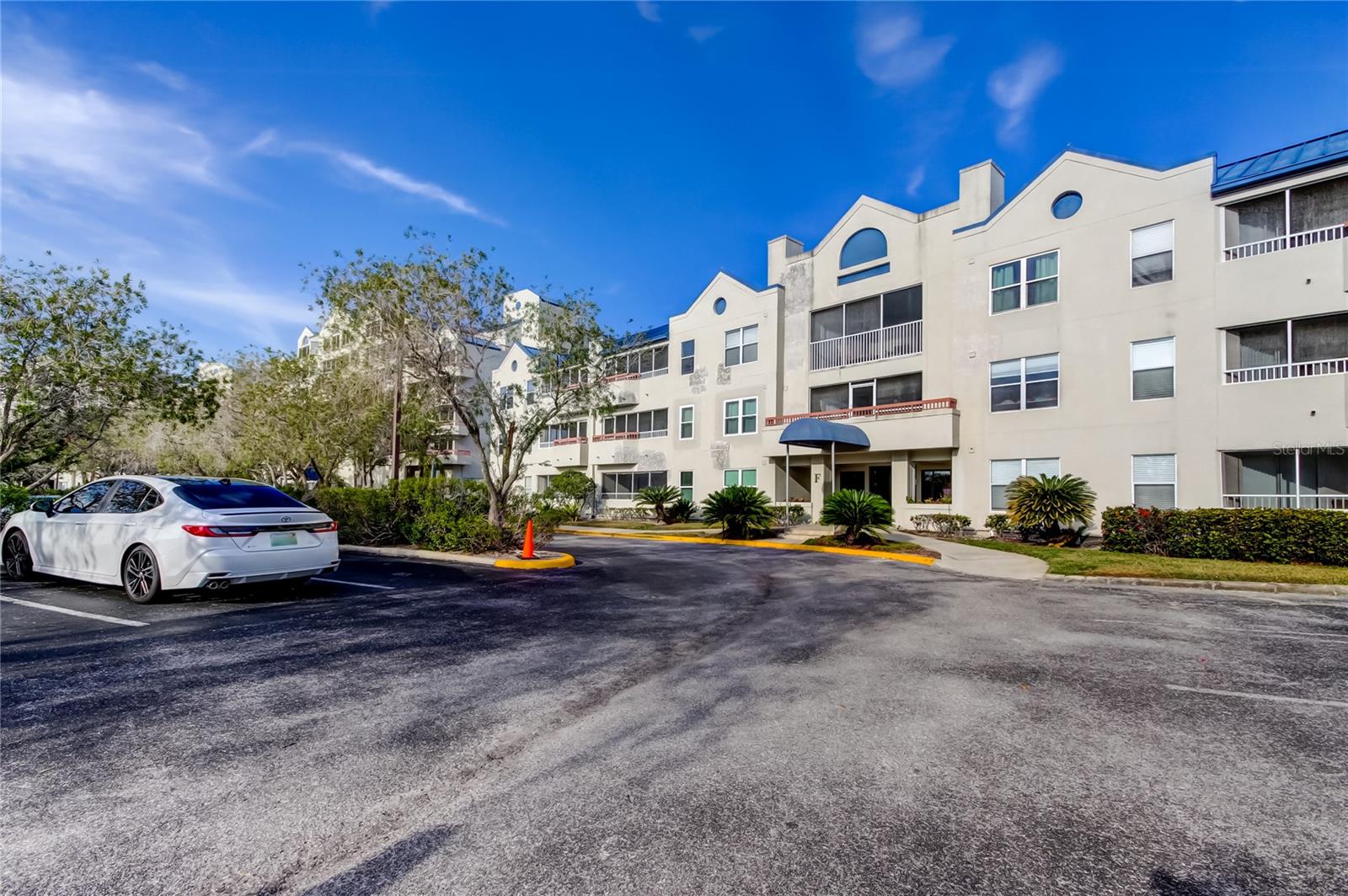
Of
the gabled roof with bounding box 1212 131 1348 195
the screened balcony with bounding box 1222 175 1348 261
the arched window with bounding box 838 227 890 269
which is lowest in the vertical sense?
the screened balcony with bounding box 1222 175 1348 261

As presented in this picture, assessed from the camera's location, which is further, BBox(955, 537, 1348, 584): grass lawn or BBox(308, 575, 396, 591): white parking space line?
BBox(955, 537, 1348, 584): grass lawn

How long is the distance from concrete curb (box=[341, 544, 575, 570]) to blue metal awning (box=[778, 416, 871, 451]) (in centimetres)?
1002

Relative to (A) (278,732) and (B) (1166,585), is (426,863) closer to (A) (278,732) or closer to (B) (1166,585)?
(A) (278,732)

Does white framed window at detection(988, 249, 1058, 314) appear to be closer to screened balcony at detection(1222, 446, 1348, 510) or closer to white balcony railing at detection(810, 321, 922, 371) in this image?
white balcony railing at detection(810, 321, 922, 371)

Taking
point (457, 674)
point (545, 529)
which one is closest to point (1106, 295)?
point (545, 529)

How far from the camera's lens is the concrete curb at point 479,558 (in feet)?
40.9

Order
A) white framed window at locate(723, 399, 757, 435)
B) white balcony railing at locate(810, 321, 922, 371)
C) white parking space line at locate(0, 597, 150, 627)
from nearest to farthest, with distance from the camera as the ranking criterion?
1. white parking space line at locate(0, 597, 150, 627)
2. white balcony railing at locate(810, 321, 922, 371)
3. white framed window at locate(723, 399, 757, 435)

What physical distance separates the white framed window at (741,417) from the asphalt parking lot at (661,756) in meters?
20.9

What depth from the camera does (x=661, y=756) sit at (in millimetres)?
3771

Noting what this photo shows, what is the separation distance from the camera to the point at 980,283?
837 inches

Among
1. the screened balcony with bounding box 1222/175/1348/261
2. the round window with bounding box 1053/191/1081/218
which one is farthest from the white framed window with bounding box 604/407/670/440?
the screened balcony with bounding box 1222/175/1348/261

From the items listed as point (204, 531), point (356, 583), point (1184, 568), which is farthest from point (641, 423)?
point (204, 531)

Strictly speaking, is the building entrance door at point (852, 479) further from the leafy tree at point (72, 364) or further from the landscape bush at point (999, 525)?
the leafy tree at point (72, 364)

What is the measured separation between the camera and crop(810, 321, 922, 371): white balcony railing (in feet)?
75.9
